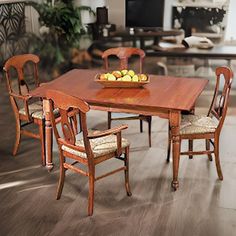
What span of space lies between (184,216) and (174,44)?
3.26 metres

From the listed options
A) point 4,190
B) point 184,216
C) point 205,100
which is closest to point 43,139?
point 4,190

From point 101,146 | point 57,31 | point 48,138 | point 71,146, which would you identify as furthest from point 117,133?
point 57,31

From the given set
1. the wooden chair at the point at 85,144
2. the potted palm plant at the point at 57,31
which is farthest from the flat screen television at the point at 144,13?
the wooden chair at the point at 85,144

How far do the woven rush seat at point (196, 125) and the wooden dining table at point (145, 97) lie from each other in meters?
0.15

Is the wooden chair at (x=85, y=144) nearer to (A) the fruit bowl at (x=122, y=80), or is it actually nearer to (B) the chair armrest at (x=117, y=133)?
(B) the chair armrest at (x=117, y=133)

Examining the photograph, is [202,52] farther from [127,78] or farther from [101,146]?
[101,146]

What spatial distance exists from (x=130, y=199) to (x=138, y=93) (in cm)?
84

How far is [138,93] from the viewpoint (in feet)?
10.7

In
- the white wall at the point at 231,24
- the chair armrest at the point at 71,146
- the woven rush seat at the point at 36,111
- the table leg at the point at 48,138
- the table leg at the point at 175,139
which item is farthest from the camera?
the white wall at the point at 231,24

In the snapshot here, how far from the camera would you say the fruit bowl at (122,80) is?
11.0 feet

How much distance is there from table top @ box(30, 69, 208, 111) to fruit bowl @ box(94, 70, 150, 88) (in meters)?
0.04

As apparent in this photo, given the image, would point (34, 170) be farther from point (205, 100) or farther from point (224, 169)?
point (205, 100)

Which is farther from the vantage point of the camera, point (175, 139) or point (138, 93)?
point (138, 93)

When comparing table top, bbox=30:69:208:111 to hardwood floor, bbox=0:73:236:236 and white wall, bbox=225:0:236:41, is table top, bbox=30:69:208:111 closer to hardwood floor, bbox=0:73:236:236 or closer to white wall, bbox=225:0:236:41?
hardwood floor, bbox=0:73:236:236
